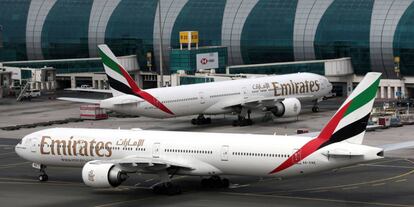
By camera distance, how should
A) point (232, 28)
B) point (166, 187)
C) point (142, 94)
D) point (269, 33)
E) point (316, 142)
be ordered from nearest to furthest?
point (316, 142), point (166, 187), point (142, 94), point (269, 33), point (232, 28)

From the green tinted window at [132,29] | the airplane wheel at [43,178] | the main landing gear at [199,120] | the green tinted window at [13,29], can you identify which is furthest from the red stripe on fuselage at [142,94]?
the green tinted window at [13,29]

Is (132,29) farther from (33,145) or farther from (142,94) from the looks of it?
(33,145)

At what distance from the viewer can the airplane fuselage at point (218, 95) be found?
99.6 m

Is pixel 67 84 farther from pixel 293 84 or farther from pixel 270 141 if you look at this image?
pixel 270 141

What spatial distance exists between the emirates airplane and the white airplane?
90.8 feet

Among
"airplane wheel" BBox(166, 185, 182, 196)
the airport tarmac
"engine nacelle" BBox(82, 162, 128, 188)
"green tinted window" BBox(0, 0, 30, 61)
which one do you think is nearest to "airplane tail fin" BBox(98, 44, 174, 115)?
the airport tarmac

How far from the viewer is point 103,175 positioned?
211 ft

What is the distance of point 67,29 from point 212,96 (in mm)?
58024

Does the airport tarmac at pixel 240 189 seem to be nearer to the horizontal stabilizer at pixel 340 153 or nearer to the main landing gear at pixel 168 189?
the main landing gear at pixel 168 189

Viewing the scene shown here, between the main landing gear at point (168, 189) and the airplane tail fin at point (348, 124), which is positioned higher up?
the airplane tail fin at point (348, 124)

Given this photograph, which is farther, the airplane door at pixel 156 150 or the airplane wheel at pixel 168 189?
the airplane door at pixel 156 150

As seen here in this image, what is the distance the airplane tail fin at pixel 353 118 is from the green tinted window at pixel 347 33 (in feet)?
235

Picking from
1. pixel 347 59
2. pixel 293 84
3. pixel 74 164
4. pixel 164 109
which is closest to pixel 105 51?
pixel 164 109

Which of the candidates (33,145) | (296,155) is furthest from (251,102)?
(296,155)
